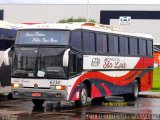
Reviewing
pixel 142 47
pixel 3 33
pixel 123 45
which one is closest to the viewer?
pixel 3 33

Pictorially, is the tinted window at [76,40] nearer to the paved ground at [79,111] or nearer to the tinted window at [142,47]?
the paved ground at [79,111]

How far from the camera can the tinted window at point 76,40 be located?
1922cm

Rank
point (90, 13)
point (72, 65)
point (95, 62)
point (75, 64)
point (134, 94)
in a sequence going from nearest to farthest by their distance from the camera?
point (72, 65), point (75, 64), point (95, 62), point (134, 94), point (90, 13)

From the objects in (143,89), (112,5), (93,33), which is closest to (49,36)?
(93,33)

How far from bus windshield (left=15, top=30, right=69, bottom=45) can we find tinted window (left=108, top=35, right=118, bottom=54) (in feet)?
11.9

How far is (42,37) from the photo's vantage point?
1933 cm

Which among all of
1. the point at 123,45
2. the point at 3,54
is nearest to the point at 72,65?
the point at 3,54

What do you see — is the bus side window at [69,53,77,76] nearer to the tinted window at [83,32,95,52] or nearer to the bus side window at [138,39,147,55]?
the tinted window at [83,32,95,52]

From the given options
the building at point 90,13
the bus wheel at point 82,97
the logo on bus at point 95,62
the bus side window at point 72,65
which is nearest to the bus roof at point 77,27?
the bus side window at point 72,65

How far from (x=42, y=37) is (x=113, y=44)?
430 cm

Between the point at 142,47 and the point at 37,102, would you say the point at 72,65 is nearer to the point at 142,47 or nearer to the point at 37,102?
the point at 37,102

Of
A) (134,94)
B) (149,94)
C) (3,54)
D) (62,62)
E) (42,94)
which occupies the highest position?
(3,54)

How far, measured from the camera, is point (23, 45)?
1934 cm

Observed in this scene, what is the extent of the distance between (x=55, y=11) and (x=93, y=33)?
79.5 metres
